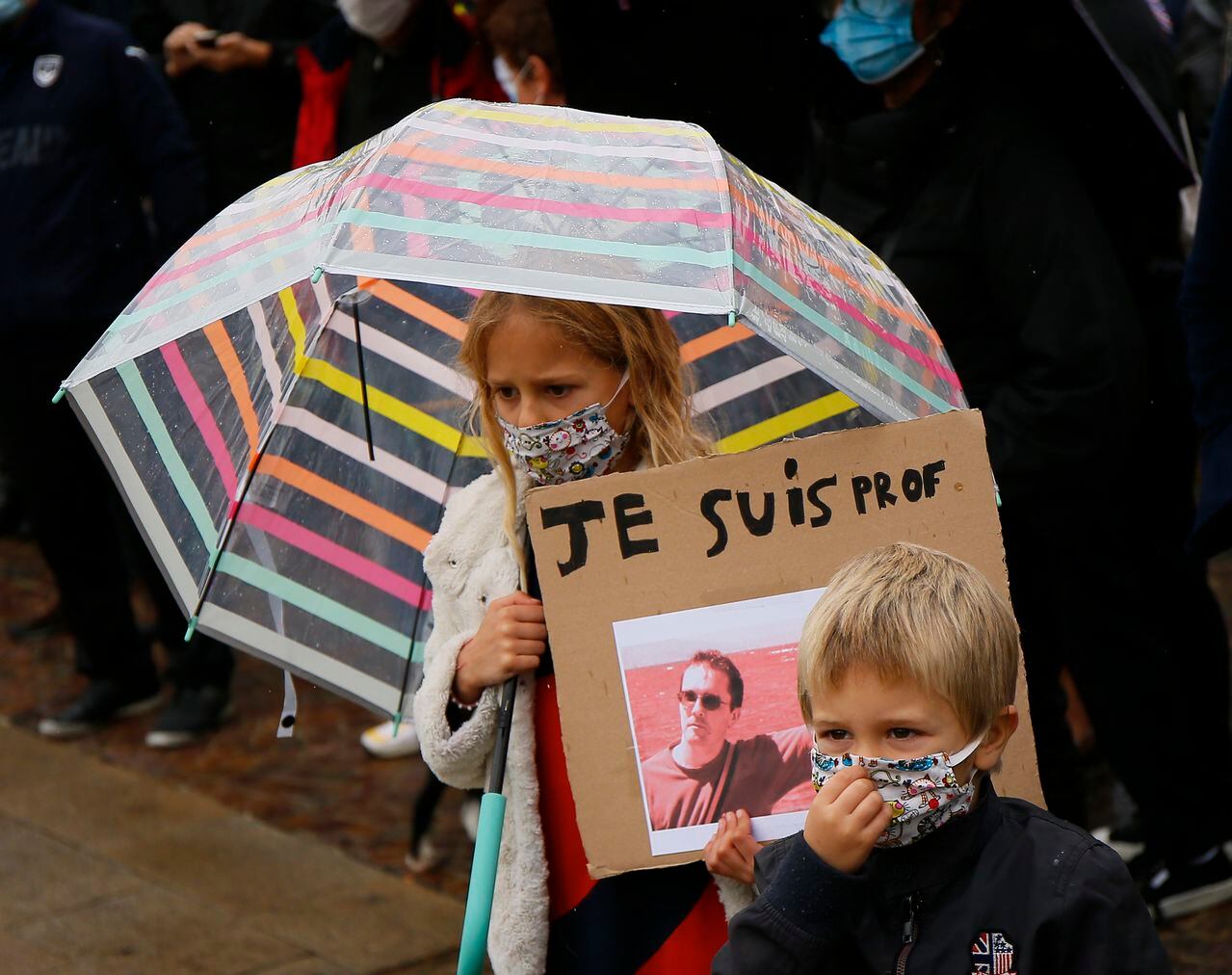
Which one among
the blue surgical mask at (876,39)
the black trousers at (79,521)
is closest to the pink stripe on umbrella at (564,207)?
the blue surgical mask at (876,39)

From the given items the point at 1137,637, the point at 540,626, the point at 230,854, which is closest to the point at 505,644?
the point at 540,626

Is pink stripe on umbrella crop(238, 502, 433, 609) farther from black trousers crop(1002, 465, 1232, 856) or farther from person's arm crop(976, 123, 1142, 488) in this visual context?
black trousers crop(1002, 465, 1232, 856)

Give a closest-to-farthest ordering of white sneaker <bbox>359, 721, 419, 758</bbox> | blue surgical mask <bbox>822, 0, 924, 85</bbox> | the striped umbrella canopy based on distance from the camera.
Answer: the striped umbrella canopy → blue surgical mask <bbox>822, 0, 924, 85</bbox> → white sneaker <bbox>359, 721, 419, 758</bbox>

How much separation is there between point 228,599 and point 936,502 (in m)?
1.19

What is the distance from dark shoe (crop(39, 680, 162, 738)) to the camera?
579 centimetres

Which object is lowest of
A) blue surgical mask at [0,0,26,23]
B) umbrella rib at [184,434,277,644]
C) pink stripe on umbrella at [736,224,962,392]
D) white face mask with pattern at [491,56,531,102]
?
umbrella rib at [184,434,277,644]

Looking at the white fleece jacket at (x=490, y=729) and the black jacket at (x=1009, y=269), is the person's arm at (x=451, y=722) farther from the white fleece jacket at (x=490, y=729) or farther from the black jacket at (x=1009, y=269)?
the black jacket at (x=1009, y=269)

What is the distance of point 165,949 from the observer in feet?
14.3

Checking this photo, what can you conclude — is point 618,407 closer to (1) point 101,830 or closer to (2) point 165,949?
(2) point 165,949

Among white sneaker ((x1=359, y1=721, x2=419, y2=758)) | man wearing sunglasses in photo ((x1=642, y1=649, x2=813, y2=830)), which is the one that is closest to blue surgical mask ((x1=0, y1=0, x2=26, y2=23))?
white sneaker ((x1=359, y1=721, x2=419, y2=758))

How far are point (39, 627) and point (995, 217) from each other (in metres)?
4.54

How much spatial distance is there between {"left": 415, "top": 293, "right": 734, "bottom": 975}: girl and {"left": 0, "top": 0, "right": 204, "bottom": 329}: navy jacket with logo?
10.1ft

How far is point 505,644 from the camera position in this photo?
2445mm

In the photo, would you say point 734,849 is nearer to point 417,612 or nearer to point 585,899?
point 585,899
